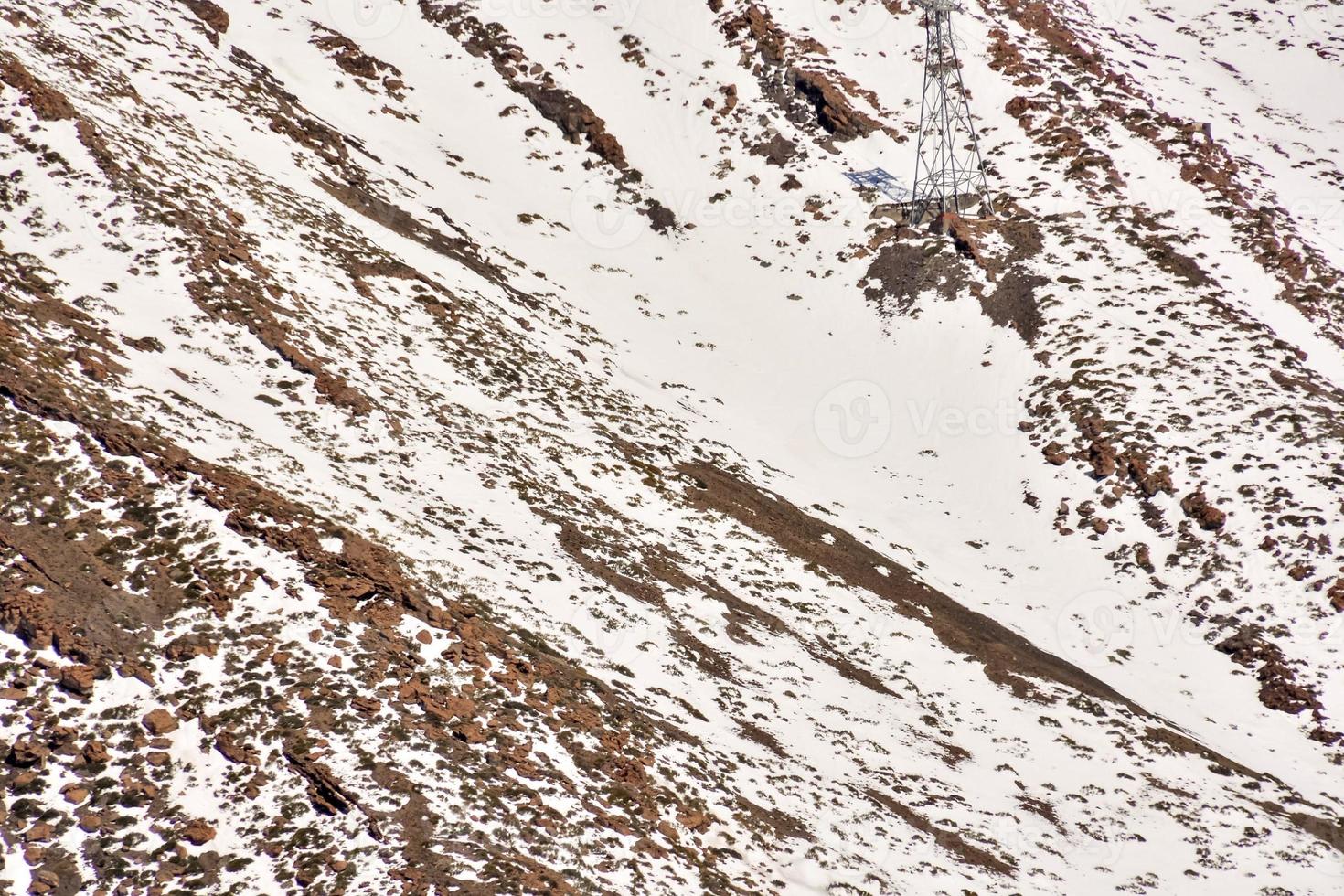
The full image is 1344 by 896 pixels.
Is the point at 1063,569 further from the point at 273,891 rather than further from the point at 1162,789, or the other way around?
the point at 273,891

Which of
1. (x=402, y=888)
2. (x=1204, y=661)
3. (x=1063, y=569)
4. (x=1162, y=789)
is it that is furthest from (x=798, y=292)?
(x=402, y=888)
